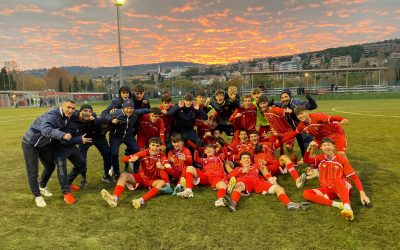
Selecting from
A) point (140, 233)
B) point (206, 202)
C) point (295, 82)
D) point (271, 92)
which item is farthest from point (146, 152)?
point (295, 82)

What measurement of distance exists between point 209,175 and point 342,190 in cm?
275

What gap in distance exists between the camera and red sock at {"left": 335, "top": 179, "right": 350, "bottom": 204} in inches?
199

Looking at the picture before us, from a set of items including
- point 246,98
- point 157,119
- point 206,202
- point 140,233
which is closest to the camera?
point 140,233

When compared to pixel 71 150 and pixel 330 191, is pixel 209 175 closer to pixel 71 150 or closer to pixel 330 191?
pixel 330 191

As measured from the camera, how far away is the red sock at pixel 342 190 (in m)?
5.05

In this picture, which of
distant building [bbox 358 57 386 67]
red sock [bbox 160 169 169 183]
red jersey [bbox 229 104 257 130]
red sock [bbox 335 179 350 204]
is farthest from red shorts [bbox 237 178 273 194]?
distant building [bbox 358 57 386 67]

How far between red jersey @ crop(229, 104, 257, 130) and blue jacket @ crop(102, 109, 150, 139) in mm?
2767

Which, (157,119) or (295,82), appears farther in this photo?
(295,82)

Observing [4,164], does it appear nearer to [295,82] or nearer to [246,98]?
[246,98]

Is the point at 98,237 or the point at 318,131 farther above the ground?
the point at 318,131

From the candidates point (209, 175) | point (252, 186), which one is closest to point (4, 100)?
point (209, 175)

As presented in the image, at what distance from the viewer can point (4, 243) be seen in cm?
429

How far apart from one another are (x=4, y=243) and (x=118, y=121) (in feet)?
11.9

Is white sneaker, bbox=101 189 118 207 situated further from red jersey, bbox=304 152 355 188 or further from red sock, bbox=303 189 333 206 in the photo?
red jersey, bbox=304 152 355 188
